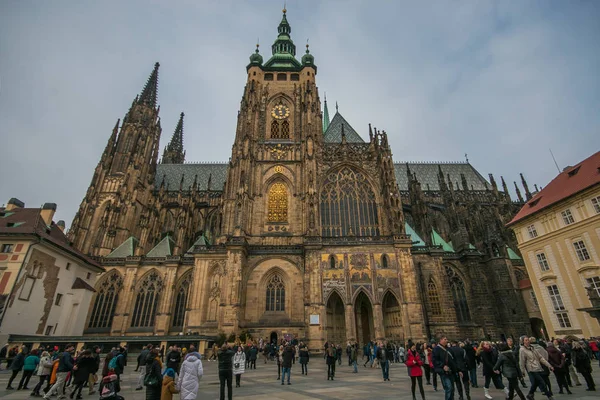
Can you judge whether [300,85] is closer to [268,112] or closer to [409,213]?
[268,112]

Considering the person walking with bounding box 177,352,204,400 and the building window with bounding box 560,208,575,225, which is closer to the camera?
the person walking with bounding box 177,352,204,400

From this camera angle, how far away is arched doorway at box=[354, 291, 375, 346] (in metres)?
27.4

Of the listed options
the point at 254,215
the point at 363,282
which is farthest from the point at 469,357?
the point at 254,215

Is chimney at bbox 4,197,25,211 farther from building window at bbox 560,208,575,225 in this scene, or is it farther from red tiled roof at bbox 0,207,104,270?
building window at bbox 560,208,575,225

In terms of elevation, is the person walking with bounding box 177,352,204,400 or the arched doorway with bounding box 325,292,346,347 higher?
the arched doorway with bounding box 325,292,346,347

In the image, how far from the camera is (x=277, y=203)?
109 ft

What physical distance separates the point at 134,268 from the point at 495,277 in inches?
1524

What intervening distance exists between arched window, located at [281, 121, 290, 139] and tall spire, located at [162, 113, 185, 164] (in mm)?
36836

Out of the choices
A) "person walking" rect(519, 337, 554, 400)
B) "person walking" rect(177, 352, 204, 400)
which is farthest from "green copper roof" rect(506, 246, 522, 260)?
"person walking" rect(177, 352, 204, 400)

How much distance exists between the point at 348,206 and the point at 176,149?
50512 millimetres

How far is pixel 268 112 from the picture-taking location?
38.9m

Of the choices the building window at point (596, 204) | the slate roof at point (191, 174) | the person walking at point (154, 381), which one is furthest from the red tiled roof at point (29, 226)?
the building window at point (596, 204)

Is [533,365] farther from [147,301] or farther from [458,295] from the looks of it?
[147,301]

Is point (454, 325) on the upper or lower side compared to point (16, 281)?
lower
